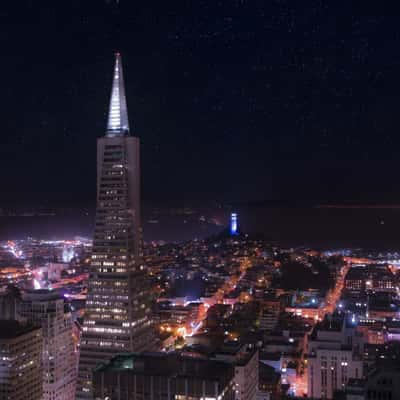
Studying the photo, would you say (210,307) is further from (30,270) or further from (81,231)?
(81,231)

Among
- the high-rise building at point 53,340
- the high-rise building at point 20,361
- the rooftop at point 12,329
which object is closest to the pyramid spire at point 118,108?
the high-rise building at point 53,340

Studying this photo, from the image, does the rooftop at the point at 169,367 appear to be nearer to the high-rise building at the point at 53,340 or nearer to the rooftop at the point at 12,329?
the rooftop at the point at 12,329

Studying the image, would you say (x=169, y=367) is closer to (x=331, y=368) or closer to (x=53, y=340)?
(x=53, y=340)

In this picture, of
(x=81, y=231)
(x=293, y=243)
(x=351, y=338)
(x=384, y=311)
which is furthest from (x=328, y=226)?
(x=351, y=338)

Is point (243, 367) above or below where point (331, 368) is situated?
above

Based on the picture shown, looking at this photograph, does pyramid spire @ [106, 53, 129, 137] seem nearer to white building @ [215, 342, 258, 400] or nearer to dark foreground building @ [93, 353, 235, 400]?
white building @ [215, 342, 258, 400]

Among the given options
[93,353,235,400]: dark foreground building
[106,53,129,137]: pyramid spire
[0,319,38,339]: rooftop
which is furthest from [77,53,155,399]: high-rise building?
[93,353,235,400]: dark foreground building

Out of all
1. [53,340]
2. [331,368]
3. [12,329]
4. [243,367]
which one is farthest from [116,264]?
[331,368]
